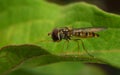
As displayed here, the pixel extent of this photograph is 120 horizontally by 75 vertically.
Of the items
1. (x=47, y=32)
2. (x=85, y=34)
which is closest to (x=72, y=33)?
(x=47, y=32)

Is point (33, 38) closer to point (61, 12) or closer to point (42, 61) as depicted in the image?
point (61, 12)

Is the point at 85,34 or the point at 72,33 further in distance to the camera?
the point at 72,33

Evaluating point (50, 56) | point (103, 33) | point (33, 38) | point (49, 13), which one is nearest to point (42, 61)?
point (50, 56)

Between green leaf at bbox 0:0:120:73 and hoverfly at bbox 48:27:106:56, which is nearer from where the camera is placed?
green leaf at bbox 0:0:120:73

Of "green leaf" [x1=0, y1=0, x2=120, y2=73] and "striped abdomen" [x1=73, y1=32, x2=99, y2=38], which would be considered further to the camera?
"striped abdomen" [x1=73, y1=32, x2=99, y2=38]

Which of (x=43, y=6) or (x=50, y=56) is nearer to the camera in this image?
(x=50, y=56)

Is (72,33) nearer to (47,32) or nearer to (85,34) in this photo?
(47,32)

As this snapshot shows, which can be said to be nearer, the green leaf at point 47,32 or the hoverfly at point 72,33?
the green leaf at point 47,32

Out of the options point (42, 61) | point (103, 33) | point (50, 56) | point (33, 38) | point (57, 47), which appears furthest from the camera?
point (33, 38)
